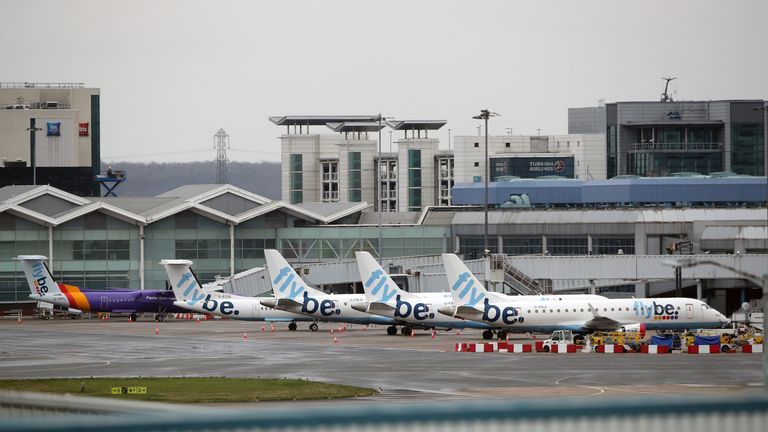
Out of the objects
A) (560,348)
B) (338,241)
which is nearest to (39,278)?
(338,241)

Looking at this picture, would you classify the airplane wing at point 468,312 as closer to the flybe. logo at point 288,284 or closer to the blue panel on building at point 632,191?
the flybe. logo at point 288,284

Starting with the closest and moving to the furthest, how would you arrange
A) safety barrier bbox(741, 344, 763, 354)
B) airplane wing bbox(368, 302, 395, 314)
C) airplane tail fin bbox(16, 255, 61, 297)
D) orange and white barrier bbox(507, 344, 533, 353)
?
safety barrier bbox(741, 344, 763, 354) < orange and white barrier bbox(507, 344, 533, 353) < airplane wing bbox(368, 302, 395, 314) < airplane tail fin bbox(16, 255, 61, 297)

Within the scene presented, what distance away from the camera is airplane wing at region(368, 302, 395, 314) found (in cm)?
10291

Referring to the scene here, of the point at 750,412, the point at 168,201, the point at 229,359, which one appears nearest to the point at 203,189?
the point at 168,201

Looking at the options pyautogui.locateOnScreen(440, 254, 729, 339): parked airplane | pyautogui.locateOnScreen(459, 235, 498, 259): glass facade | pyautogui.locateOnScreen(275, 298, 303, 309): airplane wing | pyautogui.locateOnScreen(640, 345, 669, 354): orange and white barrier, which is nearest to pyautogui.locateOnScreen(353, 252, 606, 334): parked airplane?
pyautogui.locateOnScreen(440, 254, 729, 339): parked airplane

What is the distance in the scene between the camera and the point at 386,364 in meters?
74.1

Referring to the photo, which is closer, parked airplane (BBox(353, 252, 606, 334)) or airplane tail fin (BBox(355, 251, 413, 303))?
parked airplane (BBox(353, 252, 606, 334))

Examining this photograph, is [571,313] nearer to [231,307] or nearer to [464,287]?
[464,287]

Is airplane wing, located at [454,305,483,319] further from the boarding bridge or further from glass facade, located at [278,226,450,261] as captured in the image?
glass facade, located at [278,226,450,261]

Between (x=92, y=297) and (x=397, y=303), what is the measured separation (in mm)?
48342

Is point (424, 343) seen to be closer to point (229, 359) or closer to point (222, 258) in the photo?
point (229, 359)

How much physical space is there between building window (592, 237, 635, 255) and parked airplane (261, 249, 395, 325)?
47.3 meters

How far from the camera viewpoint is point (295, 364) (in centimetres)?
7525

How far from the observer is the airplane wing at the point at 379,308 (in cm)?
10291
